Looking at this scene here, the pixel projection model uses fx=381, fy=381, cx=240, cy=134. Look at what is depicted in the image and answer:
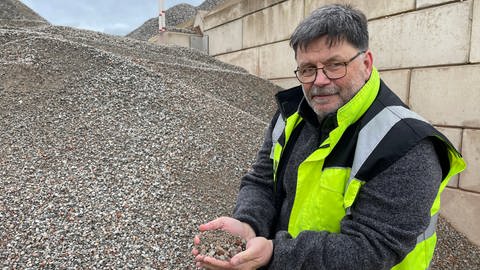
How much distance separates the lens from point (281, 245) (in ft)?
4.65

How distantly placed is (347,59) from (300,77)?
0.21 metres

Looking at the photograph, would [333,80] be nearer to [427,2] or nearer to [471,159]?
[471,159]

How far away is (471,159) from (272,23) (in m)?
4.34

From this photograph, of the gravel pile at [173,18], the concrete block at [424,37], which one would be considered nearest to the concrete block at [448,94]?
the concrete block at [424,37]

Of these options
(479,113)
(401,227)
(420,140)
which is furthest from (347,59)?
(479,113)

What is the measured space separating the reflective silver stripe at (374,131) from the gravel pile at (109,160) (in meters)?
1.81

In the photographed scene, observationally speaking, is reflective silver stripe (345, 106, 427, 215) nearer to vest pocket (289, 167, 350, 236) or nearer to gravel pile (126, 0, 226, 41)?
vest pocket (289, 167, 350, 236)

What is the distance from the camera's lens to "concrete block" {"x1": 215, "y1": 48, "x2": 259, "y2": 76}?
24.9 ft

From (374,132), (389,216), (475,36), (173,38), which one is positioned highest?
(173,38)

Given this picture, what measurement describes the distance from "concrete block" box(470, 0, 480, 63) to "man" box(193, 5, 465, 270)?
8.99 feet

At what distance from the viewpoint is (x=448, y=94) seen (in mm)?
3832

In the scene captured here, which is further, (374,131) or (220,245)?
(220,245)

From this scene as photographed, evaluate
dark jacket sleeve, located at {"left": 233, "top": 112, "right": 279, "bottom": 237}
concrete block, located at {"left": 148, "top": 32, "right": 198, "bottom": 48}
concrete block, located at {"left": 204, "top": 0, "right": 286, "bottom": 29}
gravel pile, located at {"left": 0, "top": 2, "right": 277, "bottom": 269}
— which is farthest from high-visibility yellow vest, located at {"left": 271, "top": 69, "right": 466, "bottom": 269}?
concrete block, located at {"left": 148, "top": 32, "right": 198, "bottom": 48}

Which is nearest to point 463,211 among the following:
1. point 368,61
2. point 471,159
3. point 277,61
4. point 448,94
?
point 471,159
